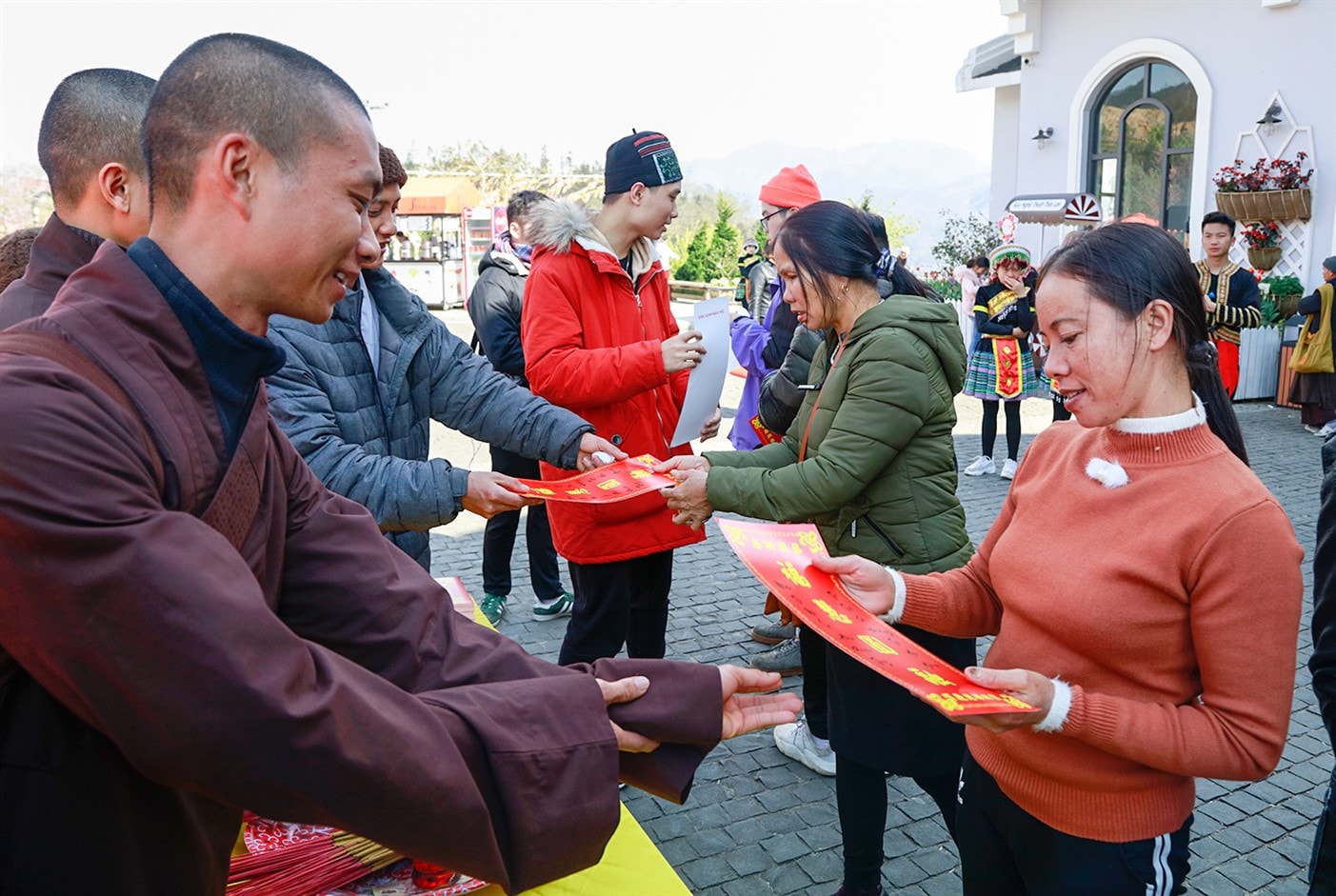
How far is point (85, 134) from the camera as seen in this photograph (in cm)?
278

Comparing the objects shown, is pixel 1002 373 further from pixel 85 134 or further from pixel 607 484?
pixel 85 134

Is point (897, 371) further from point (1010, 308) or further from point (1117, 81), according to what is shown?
point (1117, 81)

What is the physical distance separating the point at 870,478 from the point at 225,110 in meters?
2.09

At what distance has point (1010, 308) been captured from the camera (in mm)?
8758

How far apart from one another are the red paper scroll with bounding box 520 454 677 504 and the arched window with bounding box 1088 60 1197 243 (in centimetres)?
1468

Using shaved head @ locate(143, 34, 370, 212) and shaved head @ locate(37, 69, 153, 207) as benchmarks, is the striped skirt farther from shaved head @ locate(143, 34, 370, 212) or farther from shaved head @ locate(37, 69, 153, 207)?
shaved head @ locate(143, 34, 370, 212)

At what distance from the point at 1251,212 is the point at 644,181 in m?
12.4

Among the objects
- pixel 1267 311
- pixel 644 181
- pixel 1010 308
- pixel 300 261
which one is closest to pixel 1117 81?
pixel 1267 311

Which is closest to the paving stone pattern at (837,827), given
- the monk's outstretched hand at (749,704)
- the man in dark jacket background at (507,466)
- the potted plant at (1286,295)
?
the man in dark jacket background at (507,466)

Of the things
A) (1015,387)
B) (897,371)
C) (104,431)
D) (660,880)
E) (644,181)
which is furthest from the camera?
(1015,387)

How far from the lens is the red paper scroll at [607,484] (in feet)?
9.52

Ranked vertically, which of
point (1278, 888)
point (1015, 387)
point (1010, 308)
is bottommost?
point (1278, 888)

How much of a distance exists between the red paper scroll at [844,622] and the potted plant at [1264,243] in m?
13.1

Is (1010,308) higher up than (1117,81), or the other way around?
(1117,81)
